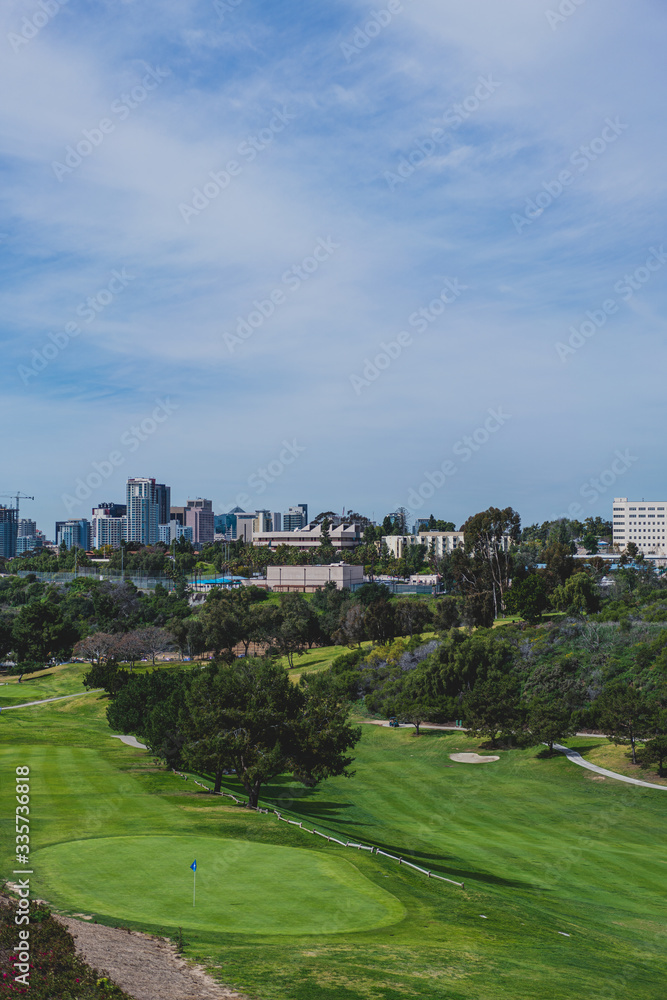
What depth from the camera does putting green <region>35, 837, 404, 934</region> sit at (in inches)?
830

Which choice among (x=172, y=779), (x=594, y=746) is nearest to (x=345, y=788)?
(x=172, y=779)

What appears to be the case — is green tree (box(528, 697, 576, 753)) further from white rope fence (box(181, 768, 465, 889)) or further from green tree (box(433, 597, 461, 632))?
green tree (box(433, 597, 461, 632))

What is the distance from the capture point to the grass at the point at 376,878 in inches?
746

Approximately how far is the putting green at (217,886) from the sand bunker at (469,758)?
101 feet

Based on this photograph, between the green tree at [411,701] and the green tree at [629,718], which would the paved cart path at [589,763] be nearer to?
the green tree at [411,701]

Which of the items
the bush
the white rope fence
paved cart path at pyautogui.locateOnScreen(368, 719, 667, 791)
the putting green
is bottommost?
paved cart path at pyautogui.locateOnScreen(368, 719, 667, 791)

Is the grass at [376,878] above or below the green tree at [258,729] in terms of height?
below

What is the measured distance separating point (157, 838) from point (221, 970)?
12134 mm

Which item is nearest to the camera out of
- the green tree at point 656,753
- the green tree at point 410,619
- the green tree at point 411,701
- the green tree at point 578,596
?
the green tree at point 656,753

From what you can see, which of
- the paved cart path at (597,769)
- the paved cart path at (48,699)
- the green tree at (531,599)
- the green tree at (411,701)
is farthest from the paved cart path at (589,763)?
the paved cart path at (48,699)

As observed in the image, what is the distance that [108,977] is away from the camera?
15.9m

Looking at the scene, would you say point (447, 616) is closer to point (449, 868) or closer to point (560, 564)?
point (560, 564)

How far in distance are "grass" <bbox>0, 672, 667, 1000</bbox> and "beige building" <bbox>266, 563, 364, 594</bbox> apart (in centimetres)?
10432

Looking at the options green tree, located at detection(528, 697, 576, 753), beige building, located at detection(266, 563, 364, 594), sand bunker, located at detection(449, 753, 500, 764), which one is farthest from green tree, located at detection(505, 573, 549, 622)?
beige building, located at detection(266, 563, 364, 594)
